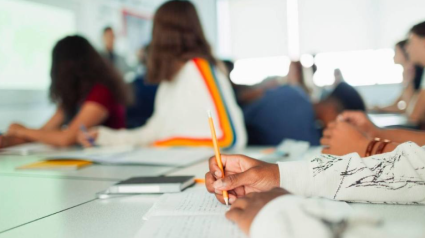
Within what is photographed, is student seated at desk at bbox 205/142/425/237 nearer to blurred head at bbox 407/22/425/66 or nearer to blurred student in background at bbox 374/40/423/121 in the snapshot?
blurred head at bbox 407/22/425/66

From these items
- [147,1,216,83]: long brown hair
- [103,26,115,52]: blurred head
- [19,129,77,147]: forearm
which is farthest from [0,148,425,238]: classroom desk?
[103,26,115,52]: blurred head

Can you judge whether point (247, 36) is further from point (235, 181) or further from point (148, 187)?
point (235, 181)

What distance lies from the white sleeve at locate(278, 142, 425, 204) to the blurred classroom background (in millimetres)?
2333

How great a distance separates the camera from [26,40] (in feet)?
11.4

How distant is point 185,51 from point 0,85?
196 cm

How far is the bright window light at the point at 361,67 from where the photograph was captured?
239 inches

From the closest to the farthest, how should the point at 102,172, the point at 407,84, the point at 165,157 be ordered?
1. the point at 102,172
2. the point at 165,157
3. the point at 407,84

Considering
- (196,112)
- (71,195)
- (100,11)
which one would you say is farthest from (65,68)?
(100,11)

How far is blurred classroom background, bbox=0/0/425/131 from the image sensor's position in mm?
3449

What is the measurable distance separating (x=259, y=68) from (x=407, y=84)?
398 cm

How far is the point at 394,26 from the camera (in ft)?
20.1

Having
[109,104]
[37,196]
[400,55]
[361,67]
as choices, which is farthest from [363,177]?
[361,67]

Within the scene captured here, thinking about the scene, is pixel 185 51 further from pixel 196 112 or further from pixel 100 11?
pixel 100 11

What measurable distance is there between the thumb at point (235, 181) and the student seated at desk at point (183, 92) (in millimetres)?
985
